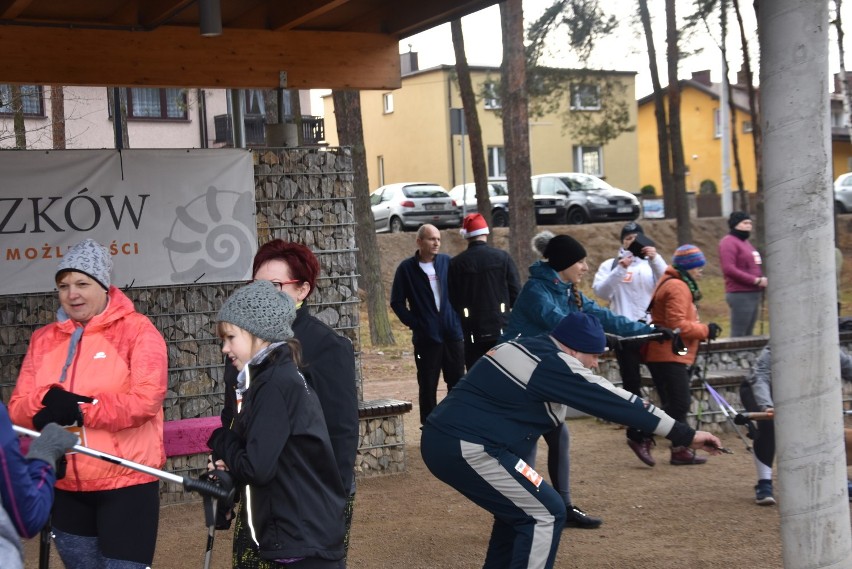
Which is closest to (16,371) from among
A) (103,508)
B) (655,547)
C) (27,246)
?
(27,246)

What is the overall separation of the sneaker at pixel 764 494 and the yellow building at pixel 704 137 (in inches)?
1905

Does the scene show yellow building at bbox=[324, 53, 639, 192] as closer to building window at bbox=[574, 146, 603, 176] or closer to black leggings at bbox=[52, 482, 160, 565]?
building window at bbox=[574, 146, 603, 176]

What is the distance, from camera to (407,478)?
859cm

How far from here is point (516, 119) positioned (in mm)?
17625

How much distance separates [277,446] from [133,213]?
4687 mm

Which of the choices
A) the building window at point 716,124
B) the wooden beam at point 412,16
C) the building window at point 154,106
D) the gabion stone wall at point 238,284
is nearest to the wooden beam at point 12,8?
the gabion stone wall at point 238,284

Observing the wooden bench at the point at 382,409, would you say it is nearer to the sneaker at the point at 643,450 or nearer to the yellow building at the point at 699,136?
the sneaker at the point at 643,450

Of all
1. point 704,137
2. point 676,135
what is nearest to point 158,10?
point 676,135

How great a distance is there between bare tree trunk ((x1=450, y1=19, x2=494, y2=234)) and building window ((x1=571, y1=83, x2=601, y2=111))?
762 centimetres

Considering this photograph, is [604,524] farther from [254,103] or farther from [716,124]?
[716,124]

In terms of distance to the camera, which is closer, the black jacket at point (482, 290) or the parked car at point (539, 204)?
the black jacket at point (482, 290)

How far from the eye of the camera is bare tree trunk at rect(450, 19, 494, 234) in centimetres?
2019

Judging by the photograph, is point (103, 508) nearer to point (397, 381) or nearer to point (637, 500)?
point (637, 500)

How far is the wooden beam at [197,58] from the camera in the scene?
7441mm
